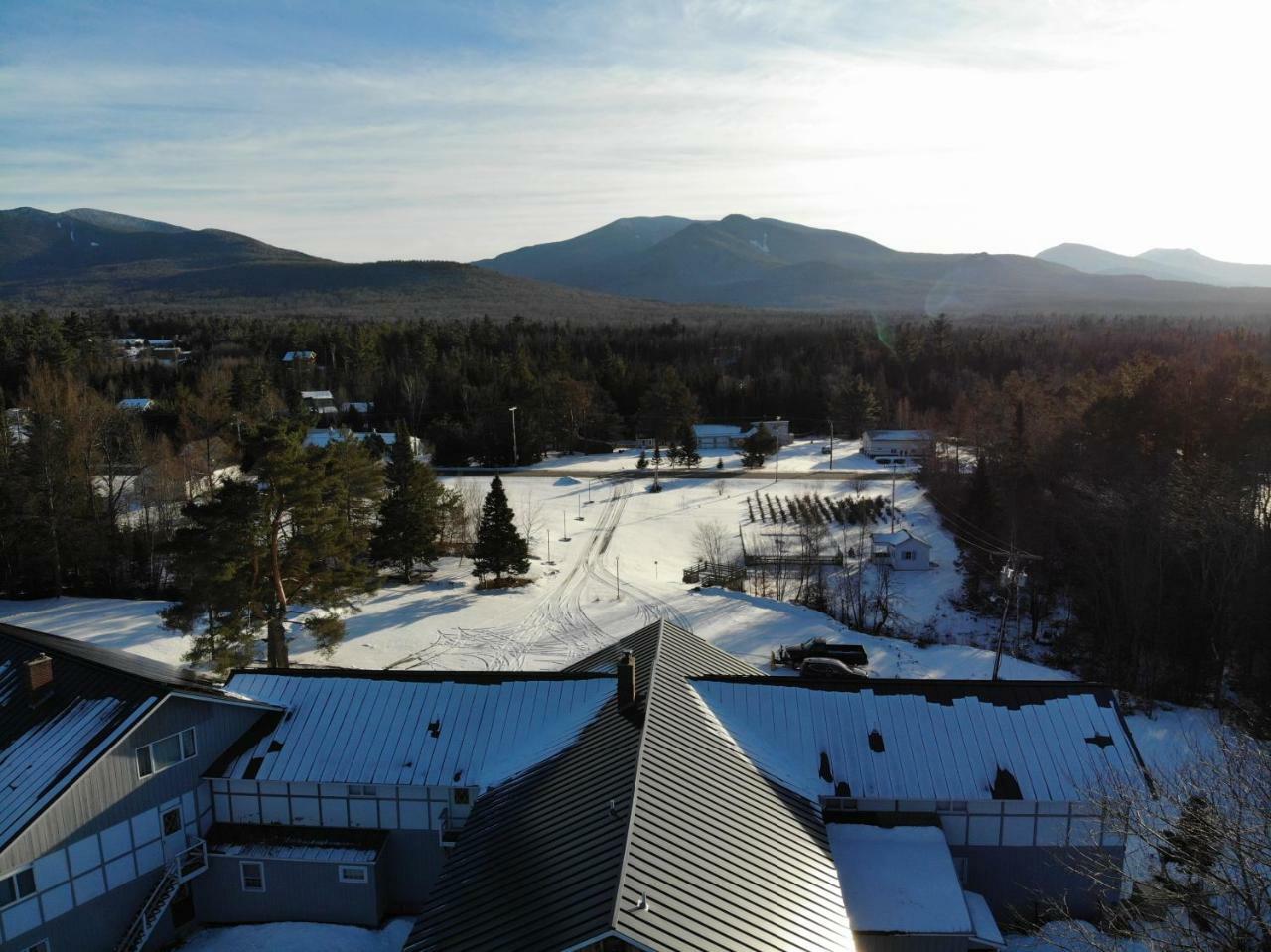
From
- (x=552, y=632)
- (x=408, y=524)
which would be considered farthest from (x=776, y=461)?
(x=552, y=632)

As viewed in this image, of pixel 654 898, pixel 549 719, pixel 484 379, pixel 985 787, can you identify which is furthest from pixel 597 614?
pixel 484 379

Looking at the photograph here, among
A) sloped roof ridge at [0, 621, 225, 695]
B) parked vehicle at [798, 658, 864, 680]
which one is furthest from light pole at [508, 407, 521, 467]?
sloped roof ridge at [0, 621, 225, 695]

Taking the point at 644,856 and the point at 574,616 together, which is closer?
the point at 644,856

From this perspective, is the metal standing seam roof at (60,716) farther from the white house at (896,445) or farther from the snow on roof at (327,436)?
the white house at (896,445)

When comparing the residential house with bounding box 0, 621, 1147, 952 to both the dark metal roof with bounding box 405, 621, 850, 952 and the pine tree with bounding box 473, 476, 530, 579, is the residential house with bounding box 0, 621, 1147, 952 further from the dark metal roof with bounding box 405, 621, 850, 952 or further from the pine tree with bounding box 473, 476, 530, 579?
the pine tree with bounding box 473, 476, 530, 579

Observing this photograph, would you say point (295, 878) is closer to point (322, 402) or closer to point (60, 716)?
point (60, 716)

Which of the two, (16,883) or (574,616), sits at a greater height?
(16,883)

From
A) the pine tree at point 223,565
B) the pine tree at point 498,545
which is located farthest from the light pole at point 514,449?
the pine tree at point 223,565

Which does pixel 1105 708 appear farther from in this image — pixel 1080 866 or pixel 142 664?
pixel 142 664
